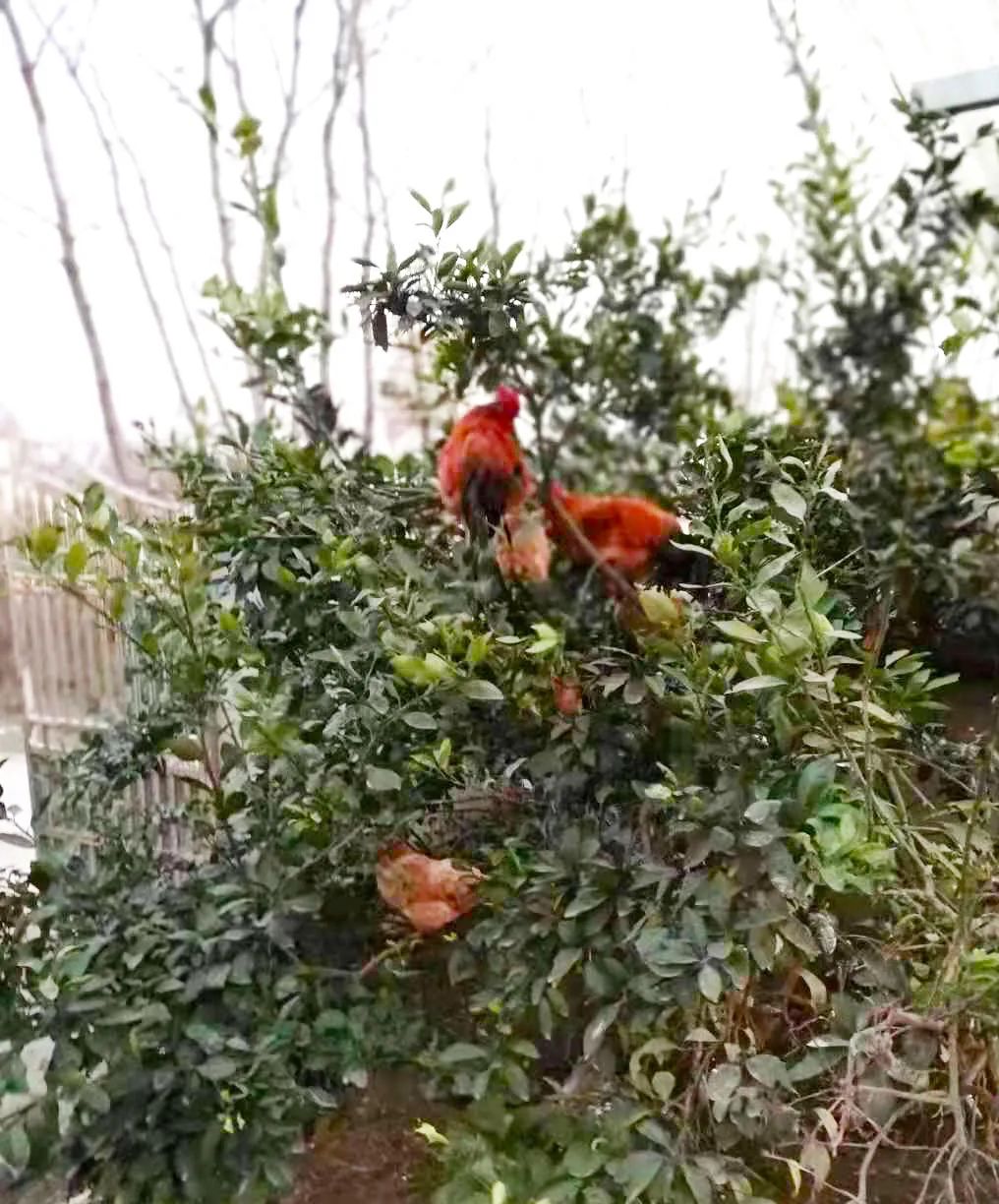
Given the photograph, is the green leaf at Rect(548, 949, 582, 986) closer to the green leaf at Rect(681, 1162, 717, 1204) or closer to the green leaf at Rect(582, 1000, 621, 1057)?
the green leaf at Rect(582, 1000, 621, 1057)

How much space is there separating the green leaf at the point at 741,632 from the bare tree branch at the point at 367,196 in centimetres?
31

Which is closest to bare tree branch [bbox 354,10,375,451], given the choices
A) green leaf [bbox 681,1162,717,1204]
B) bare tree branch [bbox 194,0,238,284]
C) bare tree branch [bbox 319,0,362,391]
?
bare tree branch [bbox 319,0,362,391]

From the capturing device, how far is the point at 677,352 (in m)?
0.62

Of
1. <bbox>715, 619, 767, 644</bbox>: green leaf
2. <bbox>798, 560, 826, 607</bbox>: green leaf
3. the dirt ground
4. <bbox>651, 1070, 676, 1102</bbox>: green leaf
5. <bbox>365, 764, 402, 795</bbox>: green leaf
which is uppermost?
<bbox>798, 560, 826, 607</bbox>: green leaf

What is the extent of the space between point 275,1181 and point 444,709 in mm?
358

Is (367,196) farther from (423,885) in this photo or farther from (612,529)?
(423,885)

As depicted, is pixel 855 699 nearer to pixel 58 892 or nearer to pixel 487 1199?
pixel 487 1199

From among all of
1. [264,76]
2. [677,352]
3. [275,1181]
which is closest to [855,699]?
[677,352]

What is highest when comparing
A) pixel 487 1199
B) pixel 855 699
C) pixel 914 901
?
pixel 855 699

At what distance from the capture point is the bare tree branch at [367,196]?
0.75 m

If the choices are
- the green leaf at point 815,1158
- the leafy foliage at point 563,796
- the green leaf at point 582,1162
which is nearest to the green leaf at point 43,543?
the leafy foliage at point 563,796

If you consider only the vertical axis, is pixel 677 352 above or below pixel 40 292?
below

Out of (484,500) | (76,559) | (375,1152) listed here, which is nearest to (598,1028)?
(375,1152)

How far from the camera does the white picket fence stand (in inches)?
31.6
